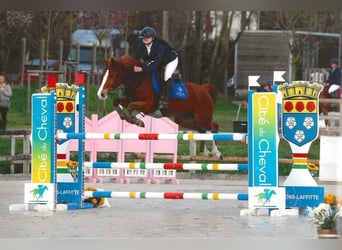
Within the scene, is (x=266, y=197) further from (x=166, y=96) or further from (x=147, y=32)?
(x=166, y=96)

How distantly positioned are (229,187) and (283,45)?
18.4 ft

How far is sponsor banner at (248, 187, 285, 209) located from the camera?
276 inches

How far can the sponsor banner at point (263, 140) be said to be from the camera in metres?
6.95

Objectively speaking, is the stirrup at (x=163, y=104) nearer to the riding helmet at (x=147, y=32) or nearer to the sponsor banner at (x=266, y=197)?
the riding helmet at (x=147, y=32)

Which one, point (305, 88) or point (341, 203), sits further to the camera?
point (305, 88)

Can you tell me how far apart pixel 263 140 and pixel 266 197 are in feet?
1.29

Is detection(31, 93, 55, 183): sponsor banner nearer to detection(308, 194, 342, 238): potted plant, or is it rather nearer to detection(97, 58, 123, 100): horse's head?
detection(97, 58, 123, 100): horse's head

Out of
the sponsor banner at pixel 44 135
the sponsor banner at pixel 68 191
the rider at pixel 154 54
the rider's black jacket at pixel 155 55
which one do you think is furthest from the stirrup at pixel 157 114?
the sponsor banner at pixel 44 135

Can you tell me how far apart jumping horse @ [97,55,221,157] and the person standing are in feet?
8.08

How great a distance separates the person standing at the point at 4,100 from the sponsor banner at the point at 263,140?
590cm

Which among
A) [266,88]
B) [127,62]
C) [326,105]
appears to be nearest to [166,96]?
[127,62]

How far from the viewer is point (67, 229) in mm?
6277

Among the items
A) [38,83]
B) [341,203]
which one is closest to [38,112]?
[341,203]

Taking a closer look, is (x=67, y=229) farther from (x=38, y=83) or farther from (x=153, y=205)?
(x=38, y=83)
